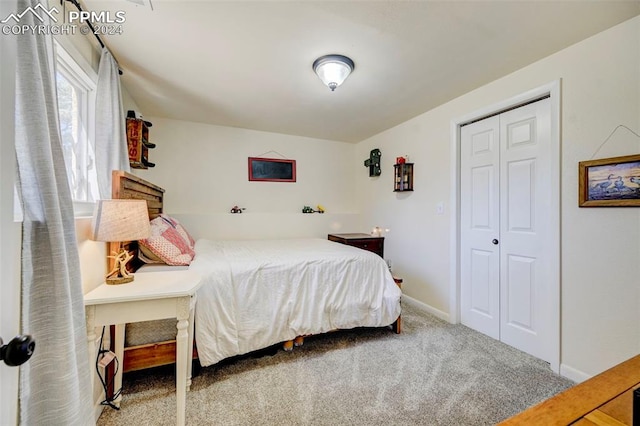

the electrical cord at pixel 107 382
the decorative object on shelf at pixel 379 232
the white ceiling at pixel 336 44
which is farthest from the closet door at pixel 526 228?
the electrical cord at pixel 107 382

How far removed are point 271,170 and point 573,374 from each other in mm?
3815

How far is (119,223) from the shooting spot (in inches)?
56.0

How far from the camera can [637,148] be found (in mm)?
1634

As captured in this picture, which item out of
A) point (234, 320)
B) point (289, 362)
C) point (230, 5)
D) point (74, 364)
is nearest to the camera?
point (74, 364)

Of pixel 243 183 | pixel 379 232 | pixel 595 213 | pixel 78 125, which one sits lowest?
pixel 379 232

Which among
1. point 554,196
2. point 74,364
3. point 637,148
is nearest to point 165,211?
point 74,364

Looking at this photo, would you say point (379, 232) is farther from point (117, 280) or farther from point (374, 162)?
point (117, 280)

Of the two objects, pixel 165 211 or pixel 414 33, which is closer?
pixel 414 33

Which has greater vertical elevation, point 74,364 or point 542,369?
point 74,364

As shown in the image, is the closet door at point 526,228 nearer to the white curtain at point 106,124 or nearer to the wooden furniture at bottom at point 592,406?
the wooden furniture at bottom at point 592,406

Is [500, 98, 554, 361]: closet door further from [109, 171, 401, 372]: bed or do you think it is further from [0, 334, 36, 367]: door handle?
[0, 334, 36, 367]: door handle

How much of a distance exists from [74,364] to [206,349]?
100 cm

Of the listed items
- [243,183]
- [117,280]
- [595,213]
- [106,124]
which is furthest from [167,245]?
[595,213]

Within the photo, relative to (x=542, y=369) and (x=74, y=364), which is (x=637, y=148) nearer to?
(x=542, y=369)
